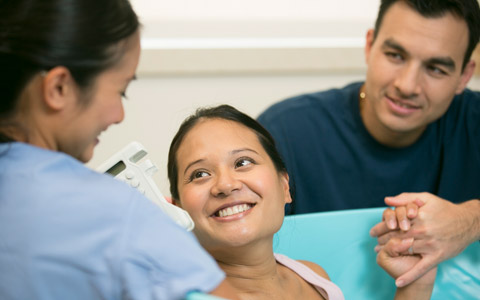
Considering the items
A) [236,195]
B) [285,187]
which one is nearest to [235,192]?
[236,195]

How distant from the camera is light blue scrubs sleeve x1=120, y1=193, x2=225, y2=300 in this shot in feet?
1.59

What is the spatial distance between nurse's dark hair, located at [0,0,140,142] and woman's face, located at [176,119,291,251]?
13.2 inches

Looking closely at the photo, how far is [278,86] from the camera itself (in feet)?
5.56

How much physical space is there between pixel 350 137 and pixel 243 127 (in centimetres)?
43

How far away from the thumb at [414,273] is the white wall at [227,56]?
2.36 feet

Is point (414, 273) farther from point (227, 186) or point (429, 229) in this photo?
point (227, 186)

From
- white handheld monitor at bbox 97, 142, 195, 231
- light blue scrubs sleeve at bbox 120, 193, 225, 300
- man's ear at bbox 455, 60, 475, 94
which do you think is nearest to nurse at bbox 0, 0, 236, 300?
light blue scrubs sleeve at bbox 120, 193, 225, 300

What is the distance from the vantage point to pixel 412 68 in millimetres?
1167

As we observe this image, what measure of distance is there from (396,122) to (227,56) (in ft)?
1.87

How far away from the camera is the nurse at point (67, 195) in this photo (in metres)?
0.49

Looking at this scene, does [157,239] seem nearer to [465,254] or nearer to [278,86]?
[465,254]

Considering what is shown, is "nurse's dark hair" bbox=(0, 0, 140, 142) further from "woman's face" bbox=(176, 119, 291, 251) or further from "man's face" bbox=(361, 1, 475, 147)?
"man's face" bbox=(361, 1, 475, 147)

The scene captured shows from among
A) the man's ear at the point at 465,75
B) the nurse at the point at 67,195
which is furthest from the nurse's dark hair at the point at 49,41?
the man's ear at the point at 465,75

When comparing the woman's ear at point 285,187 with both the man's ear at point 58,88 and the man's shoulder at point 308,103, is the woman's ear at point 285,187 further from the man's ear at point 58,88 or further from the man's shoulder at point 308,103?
the man's ear at point 58,88
